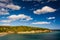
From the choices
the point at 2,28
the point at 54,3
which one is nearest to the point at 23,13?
the point at 54,3

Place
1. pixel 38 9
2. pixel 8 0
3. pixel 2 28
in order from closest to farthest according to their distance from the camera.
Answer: pixel 8 0 → pixel 38 9 → pixel 2 28

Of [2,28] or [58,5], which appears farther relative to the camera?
[2,28]

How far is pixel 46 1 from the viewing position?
9.30m

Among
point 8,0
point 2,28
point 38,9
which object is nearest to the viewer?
point 8,0

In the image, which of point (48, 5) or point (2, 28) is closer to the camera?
point (48, 5)

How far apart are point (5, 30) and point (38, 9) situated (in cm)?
669

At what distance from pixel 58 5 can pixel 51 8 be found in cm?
61

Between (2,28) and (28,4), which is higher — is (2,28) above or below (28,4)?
below

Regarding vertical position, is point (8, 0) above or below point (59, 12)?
above

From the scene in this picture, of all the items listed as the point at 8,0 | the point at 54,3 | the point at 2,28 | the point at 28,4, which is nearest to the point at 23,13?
the point at 28,4

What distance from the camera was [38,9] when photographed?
977cm

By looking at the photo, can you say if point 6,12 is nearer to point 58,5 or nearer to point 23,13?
point 23,13

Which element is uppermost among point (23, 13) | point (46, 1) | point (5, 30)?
point (46, 1)

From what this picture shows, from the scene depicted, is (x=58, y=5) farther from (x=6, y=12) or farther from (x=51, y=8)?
(x=6, y=12)
